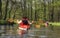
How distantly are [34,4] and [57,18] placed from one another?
973 centimetres

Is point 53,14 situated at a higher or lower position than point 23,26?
lower

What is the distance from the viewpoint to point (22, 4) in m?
71.6

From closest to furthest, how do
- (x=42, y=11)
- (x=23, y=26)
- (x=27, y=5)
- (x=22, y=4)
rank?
(x=23, y=26), (x=22, y=4), (x=27, y=5), (x=42, y=11)

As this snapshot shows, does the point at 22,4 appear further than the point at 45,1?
No

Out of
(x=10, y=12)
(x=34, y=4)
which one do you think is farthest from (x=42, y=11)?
(x=10, y=12)

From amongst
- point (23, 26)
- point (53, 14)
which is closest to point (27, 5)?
point (53, 14)

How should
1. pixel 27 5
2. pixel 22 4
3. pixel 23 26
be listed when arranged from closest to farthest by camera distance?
pixel 23 26
pixel 22 4
pixel 27 5

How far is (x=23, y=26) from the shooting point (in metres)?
21.1

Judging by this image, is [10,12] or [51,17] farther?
[51,17]

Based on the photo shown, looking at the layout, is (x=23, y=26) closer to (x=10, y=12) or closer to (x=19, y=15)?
(x=10, y=12)

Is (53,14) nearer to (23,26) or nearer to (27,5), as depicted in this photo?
(27,5)

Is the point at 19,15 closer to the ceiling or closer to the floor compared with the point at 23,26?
closer to the floor

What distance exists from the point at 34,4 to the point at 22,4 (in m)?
10.4

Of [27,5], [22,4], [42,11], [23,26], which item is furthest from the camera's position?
[42,11]
